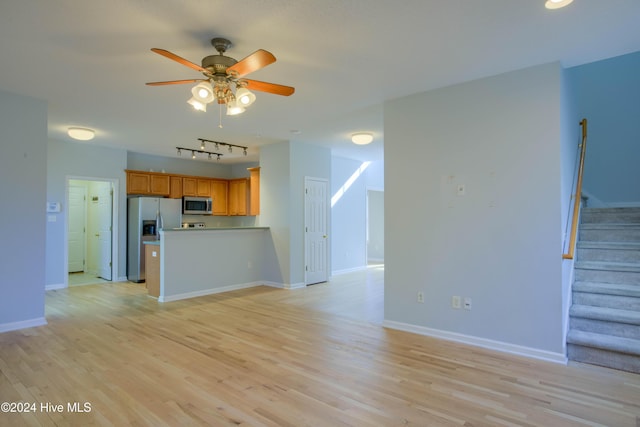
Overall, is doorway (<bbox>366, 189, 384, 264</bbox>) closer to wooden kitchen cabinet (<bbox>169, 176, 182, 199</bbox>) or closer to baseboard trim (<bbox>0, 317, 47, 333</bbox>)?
wooden kitchen cabinet (<bbox>169, 176, 182, 199</bbox>)

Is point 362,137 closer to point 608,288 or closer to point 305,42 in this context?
point 305,42

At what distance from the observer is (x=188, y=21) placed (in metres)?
2.50

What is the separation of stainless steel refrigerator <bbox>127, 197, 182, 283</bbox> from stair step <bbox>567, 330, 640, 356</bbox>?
7.00 metres

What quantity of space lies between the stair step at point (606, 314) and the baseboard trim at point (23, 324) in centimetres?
577

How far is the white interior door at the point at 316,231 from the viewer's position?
6711mm

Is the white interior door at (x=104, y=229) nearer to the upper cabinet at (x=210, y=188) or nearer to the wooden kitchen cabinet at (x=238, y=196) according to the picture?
the upper cabinet at (x=210, y=188)

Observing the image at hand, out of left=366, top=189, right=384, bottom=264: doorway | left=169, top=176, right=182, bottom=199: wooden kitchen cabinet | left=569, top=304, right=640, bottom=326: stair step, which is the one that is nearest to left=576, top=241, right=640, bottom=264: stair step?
left=569, top=304, right=640, bottom=326: stair step

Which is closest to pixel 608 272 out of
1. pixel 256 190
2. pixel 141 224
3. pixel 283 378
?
pixel 283 378

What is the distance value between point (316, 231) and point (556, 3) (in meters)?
5.20

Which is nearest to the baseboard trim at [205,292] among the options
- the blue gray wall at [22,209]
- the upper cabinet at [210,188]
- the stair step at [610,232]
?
the upper cabinet at [210,188]

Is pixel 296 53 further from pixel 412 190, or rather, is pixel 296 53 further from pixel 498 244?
pixel 498 244

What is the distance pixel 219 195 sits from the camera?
874 cm

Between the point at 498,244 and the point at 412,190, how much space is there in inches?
41.7

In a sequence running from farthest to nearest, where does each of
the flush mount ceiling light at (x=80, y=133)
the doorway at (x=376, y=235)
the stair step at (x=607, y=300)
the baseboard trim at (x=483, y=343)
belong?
the doorway at (x=376, y=235) < the flush mount ceiling light at (x=80, y=133) < the stair step at (x=607, y=300) < the baseboard trim at (x=483, y=343)
